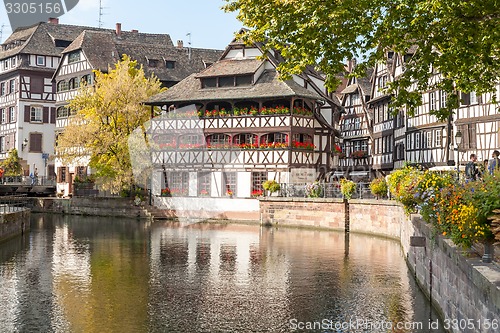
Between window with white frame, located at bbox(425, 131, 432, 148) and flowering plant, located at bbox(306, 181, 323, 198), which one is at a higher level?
window with white frame, located at bbox(425, 131, 432, 148)

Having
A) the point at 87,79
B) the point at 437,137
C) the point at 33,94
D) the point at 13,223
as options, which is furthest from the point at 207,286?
the point at 33,94

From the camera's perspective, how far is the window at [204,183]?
50406 mm

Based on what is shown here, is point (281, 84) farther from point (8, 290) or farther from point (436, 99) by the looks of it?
point (8, 290)

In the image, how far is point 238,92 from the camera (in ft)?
162

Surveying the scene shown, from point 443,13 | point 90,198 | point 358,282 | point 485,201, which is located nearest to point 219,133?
point 90,198

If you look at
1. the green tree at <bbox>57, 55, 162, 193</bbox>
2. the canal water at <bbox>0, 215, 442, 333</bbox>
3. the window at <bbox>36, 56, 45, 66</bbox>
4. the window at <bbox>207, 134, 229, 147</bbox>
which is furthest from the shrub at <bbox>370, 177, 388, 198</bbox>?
the window at <bbox>36, 56, 45, 66</bbox>

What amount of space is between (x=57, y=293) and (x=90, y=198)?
36647 millimetres

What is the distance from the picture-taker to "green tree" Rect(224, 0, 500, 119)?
1755 centimetres

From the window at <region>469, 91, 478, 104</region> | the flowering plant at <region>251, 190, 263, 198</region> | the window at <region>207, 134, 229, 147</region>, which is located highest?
the window at <region>469, 91, 478, 104</region>

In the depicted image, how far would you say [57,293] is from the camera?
786 inches

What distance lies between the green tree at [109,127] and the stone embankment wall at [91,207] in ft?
4.10

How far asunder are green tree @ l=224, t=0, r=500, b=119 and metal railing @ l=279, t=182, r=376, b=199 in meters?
21.5

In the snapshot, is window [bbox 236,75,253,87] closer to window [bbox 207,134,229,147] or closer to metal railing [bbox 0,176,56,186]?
window [bbox 207,134,229,147]

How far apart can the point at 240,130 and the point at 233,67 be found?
4.93 meters
